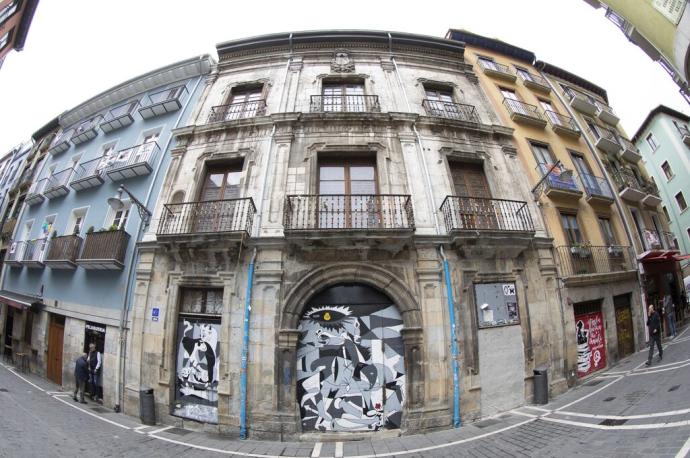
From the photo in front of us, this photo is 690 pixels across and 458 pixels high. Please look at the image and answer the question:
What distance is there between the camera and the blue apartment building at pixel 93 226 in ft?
28.0

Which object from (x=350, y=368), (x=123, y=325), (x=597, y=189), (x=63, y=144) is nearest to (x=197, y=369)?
(x=123, y=325)

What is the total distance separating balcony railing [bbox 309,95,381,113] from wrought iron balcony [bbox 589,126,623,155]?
11.9m

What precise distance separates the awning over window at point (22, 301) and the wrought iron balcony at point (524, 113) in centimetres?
2080

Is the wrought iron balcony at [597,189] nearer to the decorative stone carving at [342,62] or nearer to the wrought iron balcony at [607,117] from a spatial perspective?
the wrought iron balcony at [607,117]

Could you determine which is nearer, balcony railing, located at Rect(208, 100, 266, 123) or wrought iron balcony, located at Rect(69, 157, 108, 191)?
balcony railing, located at Rect(208, 100, 266, 123)

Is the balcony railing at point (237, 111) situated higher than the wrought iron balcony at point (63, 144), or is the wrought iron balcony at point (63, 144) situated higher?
the wrought iron balcony at point (63, 144)

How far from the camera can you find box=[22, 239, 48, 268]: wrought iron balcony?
446 inches

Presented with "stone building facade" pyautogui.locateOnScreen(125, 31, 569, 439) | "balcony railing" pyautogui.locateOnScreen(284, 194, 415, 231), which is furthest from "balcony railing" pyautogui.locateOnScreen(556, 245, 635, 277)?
"balcony railing" pyautogui.locateOnScreen(284, 194, 415, 231)

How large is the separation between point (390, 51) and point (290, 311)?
1071 centimetres

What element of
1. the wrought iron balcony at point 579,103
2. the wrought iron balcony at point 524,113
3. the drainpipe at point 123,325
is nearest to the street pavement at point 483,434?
the drainpipe at point 123,325

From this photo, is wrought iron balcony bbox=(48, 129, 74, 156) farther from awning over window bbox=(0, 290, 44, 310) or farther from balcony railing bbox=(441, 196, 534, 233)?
balcony railing bbox=(441, 196, 534, 233)

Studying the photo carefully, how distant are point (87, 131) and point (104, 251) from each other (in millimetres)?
8077

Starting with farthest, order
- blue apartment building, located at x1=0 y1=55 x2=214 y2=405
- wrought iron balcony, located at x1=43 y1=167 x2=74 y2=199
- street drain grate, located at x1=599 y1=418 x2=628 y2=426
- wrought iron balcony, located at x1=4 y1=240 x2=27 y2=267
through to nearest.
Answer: wrought iron balcony, located at x1=4 y1=240 x2=27 y2=267
wrought iron balcony, located at x1=43 y1=167 x2=74 y2=199
blue apartment building, located at x1=0 y1=55 x2=214 y2=405
street drain grate, located at x1=599 y1=418 x2=628 y2=426

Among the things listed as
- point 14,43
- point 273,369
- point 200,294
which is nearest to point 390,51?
point 200,294
